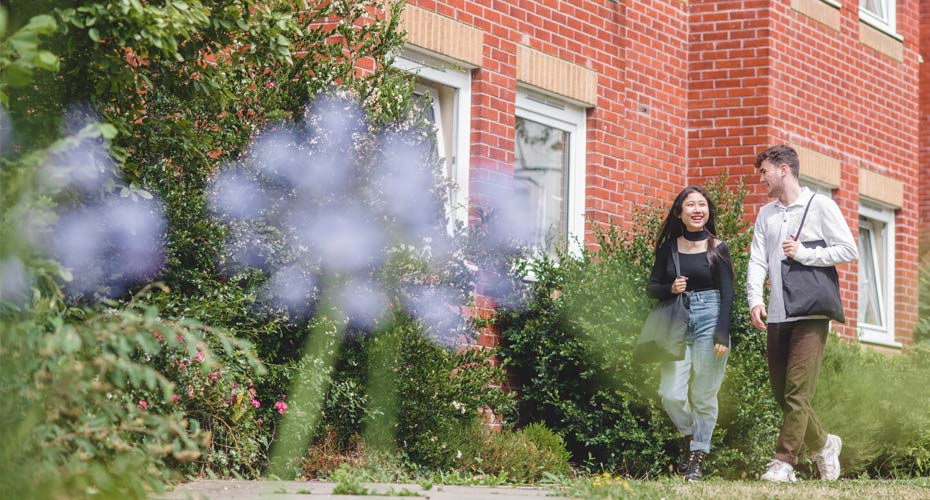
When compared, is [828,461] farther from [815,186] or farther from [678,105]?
[815,186]

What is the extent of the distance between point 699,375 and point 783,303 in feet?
2.18

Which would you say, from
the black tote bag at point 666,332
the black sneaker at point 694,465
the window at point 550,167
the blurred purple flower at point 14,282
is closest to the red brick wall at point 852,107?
the window at point 550,167

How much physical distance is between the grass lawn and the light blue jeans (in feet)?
1.27

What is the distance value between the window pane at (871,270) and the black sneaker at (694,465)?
22.8 feet

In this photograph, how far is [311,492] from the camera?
19.9 feet

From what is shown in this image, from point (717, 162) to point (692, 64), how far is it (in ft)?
3.06

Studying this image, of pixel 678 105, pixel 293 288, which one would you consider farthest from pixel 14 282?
pixel 678 105

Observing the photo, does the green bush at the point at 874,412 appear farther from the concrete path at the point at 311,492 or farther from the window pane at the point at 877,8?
the window pane at the point at 877,8

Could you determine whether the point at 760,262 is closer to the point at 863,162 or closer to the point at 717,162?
the point at 717,162

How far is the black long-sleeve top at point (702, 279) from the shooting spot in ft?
28.0

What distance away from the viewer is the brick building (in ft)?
33.5

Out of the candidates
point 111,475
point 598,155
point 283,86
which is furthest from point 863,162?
point 111,475

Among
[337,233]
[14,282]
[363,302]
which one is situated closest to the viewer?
[14,282]

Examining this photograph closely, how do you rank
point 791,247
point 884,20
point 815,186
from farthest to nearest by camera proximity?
point 884,20 < point 815,186 < point 791,247
